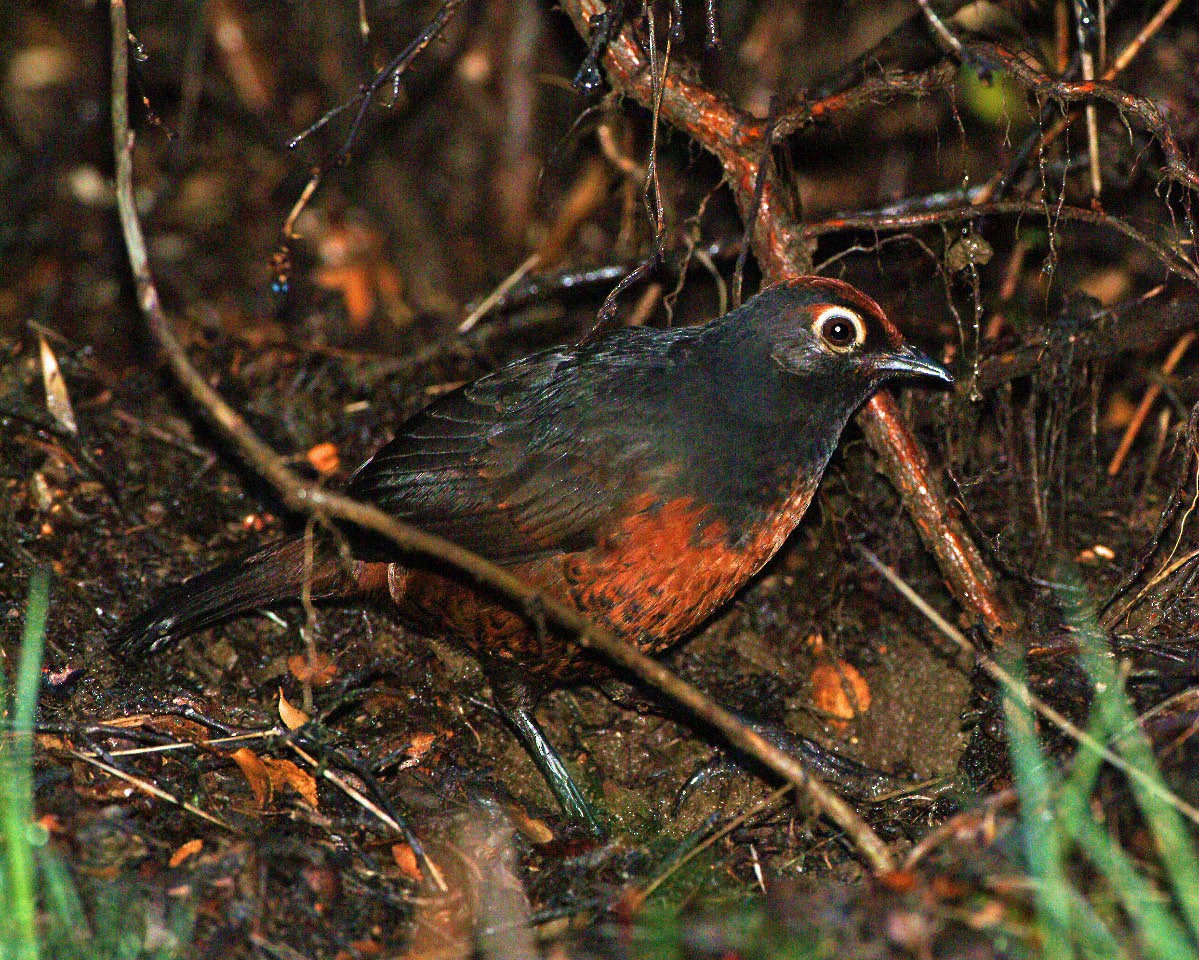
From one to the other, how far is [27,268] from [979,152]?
5.00m

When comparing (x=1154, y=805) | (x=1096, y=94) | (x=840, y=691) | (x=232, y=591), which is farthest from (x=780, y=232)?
(x=1154, y=805)

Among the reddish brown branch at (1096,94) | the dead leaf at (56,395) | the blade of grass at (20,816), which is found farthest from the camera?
the dead leaf at (56,395)

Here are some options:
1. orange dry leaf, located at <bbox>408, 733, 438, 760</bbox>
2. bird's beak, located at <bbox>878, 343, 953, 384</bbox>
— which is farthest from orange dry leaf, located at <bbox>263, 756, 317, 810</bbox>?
bird's beak, located at <bbox>878, 343, 953, 384</bbox>

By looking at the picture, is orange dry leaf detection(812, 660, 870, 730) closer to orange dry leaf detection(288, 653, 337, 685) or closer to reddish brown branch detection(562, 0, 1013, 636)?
reddish brown branch detection(562, 0, 1013, 636)

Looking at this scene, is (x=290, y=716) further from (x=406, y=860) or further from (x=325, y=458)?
(x=325, y=458)

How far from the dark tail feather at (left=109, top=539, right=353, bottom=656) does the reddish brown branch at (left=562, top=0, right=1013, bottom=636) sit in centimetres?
188

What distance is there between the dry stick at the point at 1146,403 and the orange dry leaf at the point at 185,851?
364 cm

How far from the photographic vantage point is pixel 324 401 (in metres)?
5.05

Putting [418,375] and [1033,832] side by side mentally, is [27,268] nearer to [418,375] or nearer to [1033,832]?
[418,375]

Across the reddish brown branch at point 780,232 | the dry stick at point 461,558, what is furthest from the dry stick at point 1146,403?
the dry stick at point 461,558

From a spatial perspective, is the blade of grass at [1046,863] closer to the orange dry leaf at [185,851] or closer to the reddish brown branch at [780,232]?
the reddish brown branch at [780,232]

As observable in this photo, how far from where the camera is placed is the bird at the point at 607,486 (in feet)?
11.2

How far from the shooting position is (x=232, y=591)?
3.86 m

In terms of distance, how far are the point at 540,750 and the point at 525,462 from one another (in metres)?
1.01
